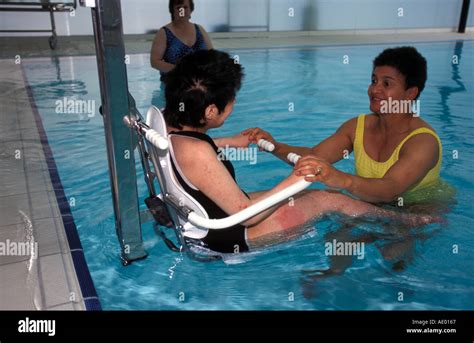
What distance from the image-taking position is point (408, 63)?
2.17 meters

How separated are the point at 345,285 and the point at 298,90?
4818 mm

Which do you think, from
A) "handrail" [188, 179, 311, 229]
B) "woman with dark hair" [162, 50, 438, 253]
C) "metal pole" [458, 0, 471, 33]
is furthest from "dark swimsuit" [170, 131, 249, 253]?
"metal pole" [458, 0, 471, 33]

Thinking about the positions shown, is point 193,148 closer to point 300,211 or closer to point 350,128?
point 300,211

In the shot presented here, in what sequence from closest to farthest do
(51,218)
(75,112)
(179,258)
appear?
(179,258) → (51,218) → (75,112)

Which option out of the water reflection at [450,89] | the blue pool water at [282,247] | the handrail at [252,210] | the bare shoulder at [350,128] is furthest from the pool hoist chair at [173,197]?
the water reflection at [450,89]

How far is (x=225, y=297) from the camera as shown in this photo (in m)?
2.22

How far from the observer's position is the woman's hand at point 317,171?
1.68 meters

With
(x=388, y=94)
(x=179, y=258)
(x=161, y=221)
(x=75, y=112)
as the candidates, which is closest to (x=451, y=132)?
(x=388, y=94)

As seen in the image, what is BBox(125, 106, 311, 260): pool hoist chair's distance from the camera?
1.60m

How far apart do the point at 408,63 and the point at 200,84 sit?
3.47ft

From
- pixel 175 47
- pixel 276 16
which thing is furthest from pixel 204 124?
pixel 276 16

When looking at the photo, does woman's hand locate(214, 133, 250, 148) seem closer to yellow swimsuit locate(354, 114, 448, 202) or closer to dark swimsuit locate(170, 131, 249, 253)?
dark swimsuit locate(170, 131, 249, 253)

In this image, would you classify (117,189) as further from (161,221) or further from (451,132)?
(451,132)

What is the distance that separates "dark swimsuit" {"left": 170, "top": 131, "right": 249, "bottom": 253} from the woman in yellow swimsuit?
470mm
